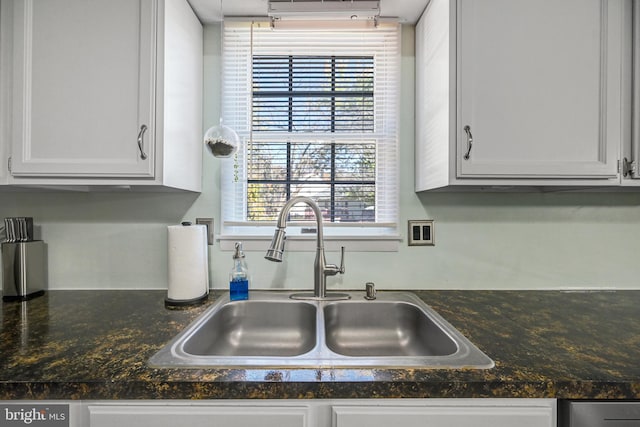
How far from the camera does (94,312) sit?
1060mm

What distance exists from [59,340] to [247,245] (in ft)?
2.25

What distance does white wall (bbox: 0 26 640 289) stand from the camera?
1354 millimetres

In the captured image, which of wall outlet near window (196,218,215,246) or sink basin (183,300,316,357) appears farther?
wall outlet near window (196,218,215,246)

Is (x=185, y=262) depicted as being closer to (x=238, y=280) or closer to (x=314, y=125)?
(x=238, y=280)

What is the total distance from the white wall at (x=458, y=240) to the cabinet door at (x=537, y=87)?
34 centimetres

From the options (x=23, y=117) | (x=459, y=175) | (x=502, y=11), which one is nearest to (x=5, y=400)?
(x=23, y=117)

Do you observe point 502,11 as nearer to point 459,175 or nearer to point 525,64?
point 525,64

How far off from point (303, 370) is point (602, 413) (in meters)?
0.64

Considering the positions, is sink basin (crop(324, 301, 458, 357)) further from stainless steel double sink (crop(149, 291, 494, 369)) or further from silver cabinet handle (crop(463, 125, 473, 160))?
silver cabinet handle (crop(463, 125, 473, 160))

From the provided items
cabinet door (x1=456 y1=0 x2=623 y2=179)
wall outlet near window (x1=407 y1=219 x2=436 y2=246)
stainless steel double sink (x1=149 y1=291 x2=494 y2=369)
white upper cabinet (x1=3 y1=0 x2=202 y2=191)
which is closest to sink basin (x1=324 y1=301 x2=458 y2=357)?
stainless steel double sink (x1=149 y1=291 x2=494 y2=369)

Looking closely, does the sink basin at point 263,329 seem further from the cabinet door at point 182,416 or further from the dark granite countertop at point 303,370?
the cabinet door at point 182,416

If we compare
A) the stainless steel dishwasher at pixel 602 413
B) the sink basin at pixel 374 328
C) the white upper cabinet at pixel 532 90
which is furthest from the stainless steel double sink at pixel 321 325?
the white upper cabinet at pixel 532 90

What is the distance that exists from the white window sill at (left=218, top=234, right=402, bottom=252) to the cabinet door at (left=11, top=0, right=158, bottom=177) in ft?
1.56

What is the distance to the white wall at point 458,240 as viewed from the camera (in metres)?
1.35
